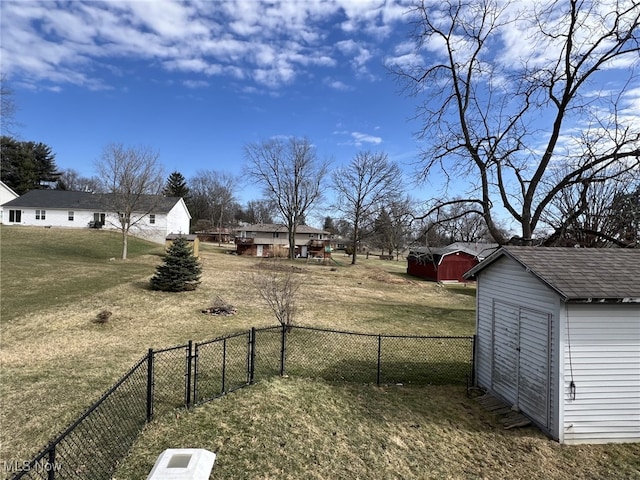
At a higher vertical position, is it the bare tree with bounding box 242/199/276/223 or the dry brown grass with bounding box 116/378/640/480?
the bare tree with bounding box 242/199/276/223

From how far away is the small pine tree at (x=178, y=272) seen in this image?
18828mm

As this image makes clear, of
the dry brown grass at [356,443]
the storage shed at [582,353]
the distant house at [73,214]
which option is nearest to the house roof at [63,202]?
the distant house at [73,214]

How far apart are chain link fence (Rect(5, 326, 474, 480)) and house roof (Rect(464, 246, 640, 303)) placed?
3.28 m

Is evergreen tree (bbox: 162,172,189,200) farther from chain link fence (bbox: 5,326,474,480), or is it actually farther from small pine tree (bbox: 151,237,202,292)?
chain link fence (bbox: 5,326,474,480)

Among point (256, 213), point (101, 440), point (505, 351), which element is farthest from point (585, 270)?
point (256, 213)

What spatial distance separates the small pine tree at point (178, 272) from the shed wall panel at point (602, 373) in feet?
56.1

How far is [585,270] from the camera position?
777cm

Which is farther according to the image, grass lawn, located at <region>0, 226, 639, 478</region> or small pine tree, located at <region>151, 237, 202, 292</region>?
small pine tree, located at <region>151, 237, 202, 292</region>

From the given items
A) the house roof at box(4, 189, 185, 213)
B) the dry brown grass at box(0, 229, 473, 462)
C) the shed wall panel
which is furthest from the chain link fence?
the house roof at box(4, 189, 185, 213)

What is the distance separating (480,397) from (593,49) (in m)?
11.6

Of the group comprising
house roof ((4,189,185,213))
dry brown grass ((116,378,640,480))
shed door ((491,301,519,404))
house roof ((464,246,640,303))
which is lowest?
dry brown grass ((116,378,640,480))

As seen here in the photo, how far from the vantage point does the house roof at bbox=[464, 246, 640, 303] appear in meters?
6.89

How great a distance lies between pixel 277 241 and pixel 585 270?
48132 millimetres

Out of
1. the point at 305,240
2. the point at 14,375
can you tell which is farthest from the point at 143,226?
the point at 14,375
